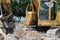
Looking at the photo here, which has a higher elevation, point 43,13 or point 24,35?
point 43,13

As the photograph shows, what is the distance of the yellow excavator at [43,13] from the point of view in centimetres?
280

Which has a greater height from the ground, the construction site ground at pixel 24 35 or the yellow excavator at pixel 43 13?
the yellow excavator at pixel 43 13

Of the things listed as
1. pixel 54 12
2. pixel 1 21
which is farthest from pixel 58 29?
pixel 1 21

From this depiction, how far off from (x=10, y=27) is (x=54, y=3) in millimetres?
506

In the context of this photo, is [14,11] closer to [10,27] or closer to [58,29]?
[10,27]

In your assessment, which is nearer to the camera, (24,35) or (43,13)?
(24,35)

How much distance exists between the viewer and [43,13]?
284cm

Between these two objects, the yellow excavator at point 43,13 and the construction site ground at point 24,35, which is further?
the yellow excavator at point 43,13

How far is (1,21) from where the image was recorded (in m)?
2.81

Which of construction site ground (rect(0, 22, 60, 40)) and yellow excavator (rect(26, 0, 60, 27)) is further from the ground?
yellow excavator (rect(26, 0, 60, 27))

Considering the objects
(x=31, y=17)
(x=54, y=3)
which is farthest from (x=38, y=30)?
(x=54, y=3)

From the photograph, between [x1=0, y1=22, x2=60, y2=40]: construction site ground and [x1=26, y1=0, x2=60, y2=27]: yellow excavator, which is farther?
[x1=26, y1=0, x2=60, y2=27]: yellow excavator

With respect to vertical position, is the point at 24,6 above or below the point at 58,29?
above

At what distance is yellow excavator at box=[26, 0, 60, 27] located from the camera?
9.20 ft
